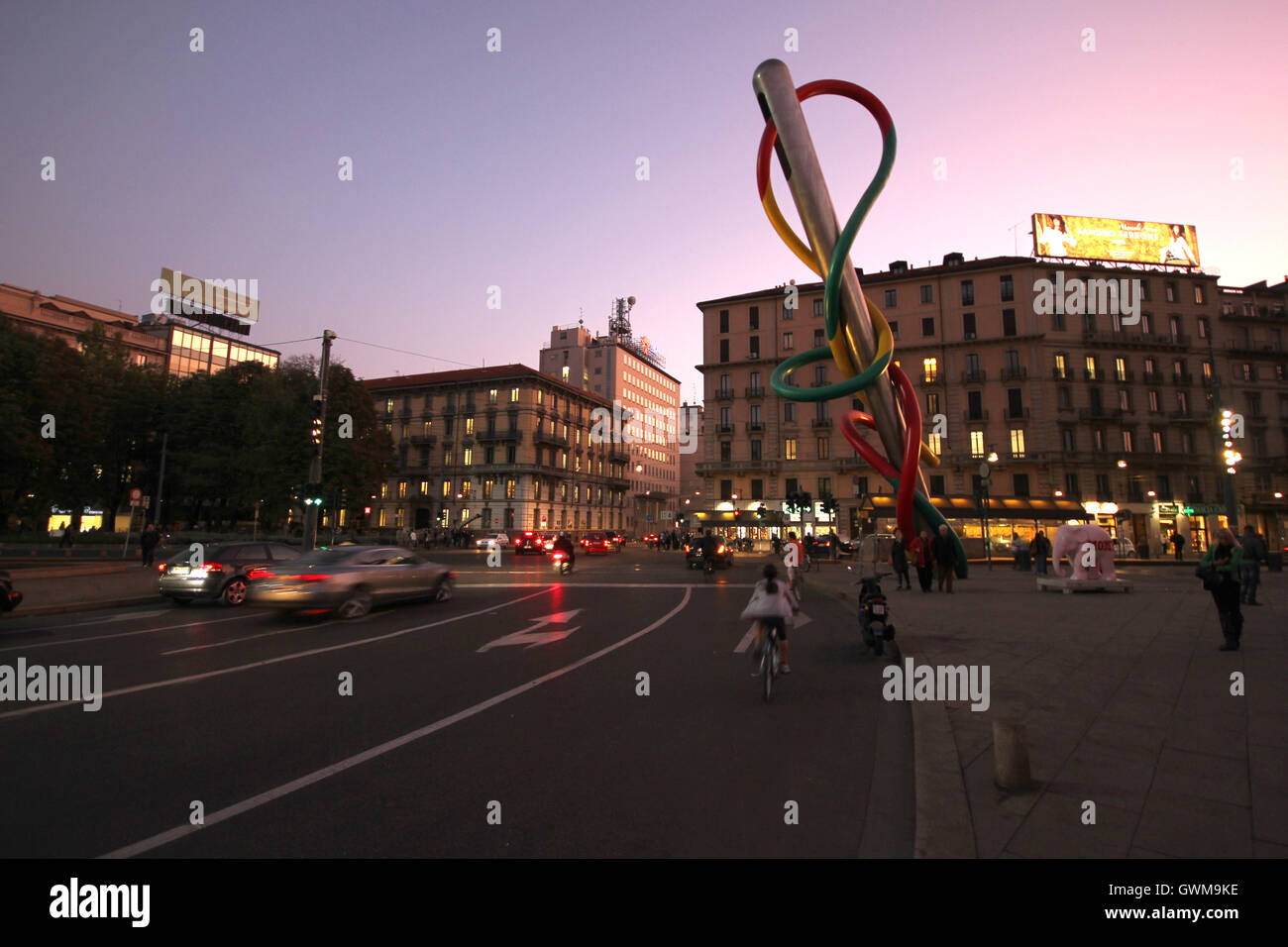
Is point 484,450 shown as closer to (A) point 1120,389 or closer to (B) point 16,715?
(A) point 1120,389

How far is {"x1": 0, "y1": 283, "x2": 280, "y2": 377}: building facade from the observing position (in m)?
64.1

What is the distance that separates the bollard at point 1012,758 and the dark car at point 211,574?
14.1 meters

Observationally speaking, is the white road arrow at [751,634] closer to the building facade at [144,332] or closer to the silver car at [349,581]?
the silver car at [349,581]

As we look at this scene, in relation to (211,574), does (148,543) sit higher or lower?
higher

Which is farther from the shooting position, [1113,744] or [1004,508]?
[1004,508]

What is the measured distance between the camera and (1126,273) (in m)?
54.1

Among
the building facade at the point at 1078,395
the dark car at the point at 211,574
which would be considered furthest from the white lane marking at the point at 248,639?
the building facade at the point at 1078,395

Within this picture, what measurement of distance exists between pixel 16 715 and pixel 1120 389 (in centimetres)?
6621

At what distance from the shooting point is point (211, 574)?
46.0 ft

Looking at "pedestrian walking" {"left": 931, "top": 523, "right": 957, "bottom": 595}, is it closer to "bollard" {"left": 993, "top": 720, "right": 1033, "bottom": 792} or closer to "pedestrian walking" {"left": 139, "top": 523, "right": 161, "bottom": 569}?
"bollard" {"left": 993, "top": 720, "right": 1033, "bottom": 792}

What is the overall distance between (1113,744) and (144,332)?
317 ft

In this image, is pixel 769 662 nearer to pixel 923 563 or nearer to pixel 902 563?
pixel 923 563

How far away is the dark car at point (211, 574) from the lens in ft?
45.8

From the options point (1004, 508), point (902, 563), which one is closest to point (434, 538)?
point (1004, 508)
